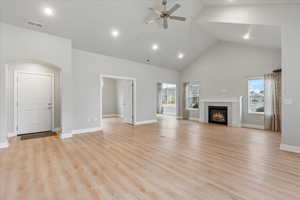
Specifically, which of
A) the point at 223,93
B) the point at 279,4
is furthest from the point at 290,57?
the point at 223,93

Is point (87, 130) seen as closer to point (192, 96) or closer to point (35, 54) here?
point (35, 54)

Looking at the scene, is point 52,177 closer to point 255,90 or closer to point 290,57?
point 290,57

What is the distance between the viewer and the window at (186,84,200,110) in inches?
325

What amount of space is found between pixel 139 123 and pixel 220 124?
395cm

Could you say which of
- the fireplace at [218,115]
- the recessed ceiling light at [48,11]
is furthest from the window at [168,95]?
the recessed ceiling light at [48,11]

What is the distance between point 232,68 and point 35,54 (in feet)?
24.8

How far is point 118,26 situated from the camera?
4.51 m

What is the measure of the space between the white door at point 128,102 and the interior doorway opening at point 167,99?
389 cm

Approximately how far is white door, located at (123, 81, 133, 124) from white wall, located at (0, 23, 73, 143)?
110 inches

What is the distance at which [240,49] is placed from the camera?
6.37m

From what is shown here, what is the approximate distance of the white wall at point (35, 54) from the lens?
3588 mm

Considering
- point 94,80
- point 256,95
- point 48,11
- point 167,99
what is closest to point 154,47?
point 94,80

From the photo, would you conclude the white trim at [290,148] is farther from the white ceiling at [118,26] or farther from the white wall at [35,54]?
the white wall at [35,54]

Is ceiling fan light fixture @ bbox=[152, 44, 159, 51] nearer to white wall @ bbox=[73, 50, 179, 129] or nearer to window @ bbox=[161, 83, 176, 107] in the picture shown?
white wall @ bbox=[73, 50, 179, 129]
